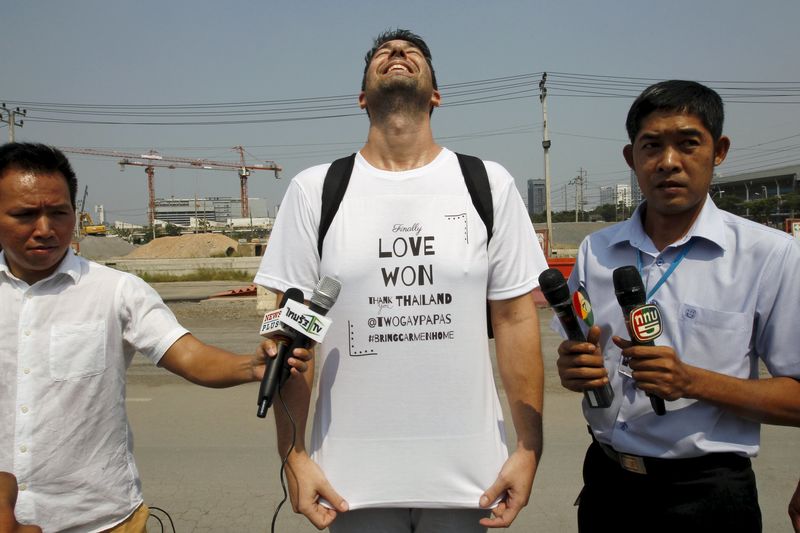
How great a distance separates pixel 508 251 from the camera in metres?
2.24

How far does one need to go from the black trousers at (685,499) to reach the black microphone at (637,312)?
0.38 m

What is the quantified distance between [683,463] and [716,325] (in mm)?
499

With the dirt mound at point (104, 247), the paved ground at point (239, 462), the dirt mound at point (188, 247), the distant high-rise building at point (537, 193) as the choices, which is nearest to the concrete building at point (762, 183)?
the distant high-rise building at point (537, 193)

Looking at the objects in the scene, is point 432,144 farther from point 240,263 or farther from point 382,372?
point 240,263

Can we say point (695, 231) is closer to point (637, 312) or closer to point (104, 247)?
point (637, 312)

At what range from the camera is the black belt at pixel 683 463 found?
2.22 metres

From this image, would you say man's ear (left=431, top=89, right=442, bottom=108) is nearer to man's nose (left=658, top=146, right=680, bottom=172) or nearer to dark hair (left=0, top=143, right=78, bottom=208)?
man's nose (left=658, top=146, right=680, bottom=172)

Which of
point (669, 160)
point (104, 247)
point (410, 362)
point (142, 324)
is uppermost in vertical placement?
point (104, 247)

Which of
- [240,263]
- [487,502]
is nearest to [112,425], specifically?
[487,502]

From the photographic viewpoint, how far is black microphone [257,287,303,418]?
75.4 inches

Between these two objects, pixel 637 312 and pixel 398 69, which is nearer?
pixel 637 312

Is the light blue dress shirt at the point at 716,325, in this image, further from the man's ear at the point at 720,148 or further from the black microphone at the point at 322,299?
the black microphone at the point at 322,299

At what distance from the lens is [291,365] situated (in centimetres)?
196

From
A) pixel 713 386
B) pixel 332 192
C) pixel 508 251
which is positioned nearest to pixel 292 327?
pixel 332 192
